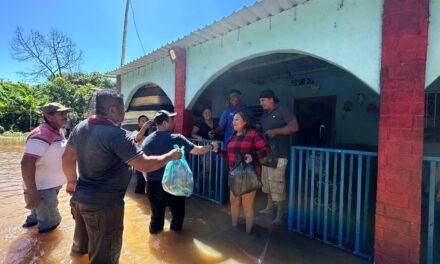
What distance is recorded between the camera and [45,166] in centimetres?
340

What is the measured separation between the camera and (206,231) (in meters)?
3.83

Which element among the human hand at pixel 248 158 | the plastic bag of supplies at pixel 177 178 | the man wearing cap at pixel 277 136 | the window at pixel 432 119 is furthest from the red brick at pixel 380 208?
the window at pixel 432 119

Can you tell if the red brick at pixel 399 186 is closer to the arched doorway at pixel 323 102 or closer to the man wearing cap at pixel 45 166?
the arched doorway at pixel 323 102

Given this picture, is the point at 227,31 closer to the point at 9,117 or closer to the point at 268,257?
the point at 268,257

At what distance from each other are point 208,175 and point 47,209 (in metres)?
2.77

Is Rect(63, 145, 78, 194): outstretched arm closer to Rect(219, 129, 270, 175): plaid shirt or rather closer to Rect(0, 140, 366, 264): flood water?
Rect(0, 140, 366, 264): flood water

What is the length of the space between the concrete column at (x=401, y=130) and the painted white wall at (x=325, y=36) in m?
0.15

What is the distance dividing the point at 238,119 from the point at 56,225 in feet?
10.4

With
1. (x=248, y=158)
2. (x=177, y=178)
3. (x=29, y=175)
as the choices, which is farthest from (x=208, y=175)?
(x=29, y=175)

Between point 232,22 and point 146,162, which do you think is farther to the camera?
point 232,22

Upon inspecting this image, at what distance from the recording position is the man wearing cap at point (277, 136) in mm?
3723

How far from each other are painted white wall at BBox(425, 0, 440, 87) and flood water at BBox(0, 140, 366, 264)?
2158 millimetres

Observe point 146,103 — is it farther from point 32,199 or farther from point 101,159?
point 101,159

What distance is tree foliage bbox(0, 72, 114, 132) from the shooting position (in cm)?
2133
